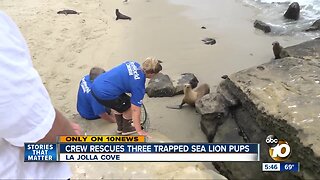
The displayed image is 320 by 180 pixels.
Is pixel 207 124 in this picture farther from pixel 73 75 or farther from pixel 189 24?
pixel 189 24

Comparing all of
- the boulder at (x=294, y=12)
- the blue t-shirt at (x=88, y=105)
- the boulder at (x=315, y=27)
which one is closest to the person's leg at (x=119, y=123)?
the blue t-shirt at (x=88, y=105)

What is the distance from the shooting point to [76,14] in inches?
381

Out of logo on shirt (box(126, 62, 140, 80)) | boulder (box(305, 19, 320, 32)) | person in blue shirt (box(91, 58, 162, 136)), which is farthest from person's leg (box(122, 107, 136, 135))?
boulder (box(305, 19, 320, 32))

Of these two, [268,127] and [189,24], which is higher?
[268,127]

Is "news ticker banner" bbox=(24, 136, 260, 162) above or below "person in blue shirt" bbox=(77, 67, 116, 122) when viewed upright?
above

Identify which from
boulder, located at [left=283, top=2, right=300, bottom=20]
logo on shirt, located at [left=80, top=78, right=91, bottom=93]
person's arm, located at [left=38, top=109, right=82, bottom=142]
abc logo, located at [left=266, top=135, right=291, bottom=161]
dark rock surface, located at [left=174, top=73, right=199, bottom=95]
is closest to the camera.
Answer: person's arm, located at [left=38, top=109, right=82, bottom=142]

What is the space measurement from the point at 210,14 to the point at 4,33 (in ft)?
28.2

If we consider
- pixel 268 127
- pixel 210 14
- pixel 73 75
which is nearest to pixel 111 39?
pixel 73 75

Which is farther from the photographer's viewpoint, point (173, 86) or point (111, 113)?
point (173, 86)

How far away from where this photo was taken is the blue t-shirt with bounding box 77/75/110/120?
488cm

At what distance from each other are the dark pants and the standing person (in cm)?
302

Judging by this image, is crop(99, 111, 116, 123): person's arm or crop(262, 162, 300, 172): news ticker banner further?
crop(99, 111, 116, 123): person's arm

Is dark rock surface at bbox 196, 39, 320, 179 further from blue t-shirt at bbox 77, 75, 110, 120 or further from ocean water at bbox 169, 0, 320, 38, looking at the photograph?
ocean water at bbox 169, 0, 320, 38

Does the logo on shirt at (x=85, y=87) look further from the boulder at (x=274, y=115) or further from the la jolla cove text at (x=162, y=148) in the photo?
the la jolla cove text at (x=162, y=148)
